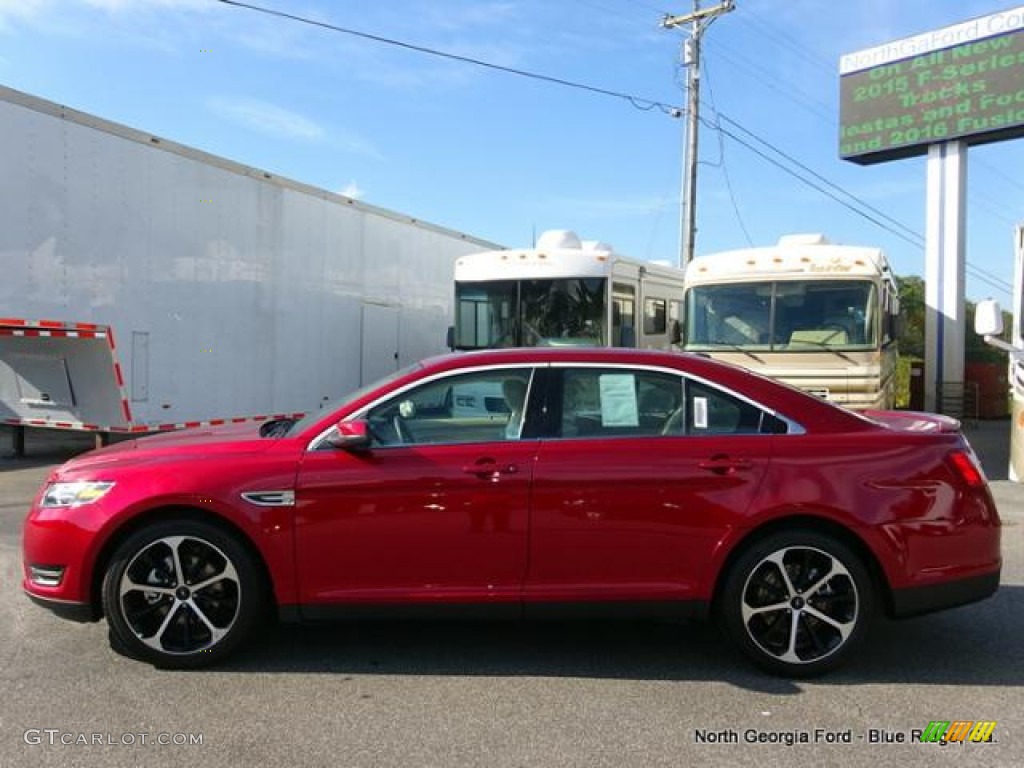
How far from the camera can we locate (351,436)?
3.93 meters

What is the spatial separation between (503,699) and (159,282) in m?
8.58

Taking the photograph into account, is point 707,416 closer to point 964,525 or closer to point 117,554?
point 964,525

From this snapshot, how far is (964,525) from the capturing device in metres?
4.06

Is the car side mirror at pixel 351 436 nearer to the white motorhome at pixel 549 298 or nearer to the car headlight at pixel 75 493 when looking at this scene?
the car headlight at pixel 75 493

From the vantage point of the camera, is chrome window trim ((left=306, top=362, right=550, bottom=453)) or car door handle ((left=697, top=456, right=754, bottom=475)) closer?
car door handle ((left=697, top=456, right=754, bottom=475))

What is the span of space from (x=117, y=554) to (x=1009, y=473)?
10.4 meters

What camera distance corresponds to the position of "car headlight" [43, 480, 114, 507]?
4.01 metres

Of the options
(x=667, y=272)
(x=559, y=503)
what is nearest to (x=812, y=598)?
(x=559, y=503)

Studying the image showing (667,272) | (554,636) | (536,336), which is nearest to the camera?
(554,636)

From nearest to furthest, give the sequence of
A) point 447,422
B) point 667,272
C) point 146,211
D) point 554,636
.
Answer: point 447,422 → point 554,636 → point 146,211 → point 667,272

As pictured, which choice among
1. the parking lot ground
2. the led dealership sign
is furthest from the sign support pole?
the parking lot ground

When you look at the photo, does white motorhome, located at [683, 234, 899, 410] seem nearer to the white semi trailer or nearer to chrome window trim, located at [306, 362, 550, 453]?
the white semi trailer

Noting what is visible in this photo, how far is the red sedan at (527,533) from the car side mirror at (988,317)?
4.63 meters

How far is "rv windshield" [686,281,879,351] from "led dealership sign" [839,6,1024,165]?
819 cm
